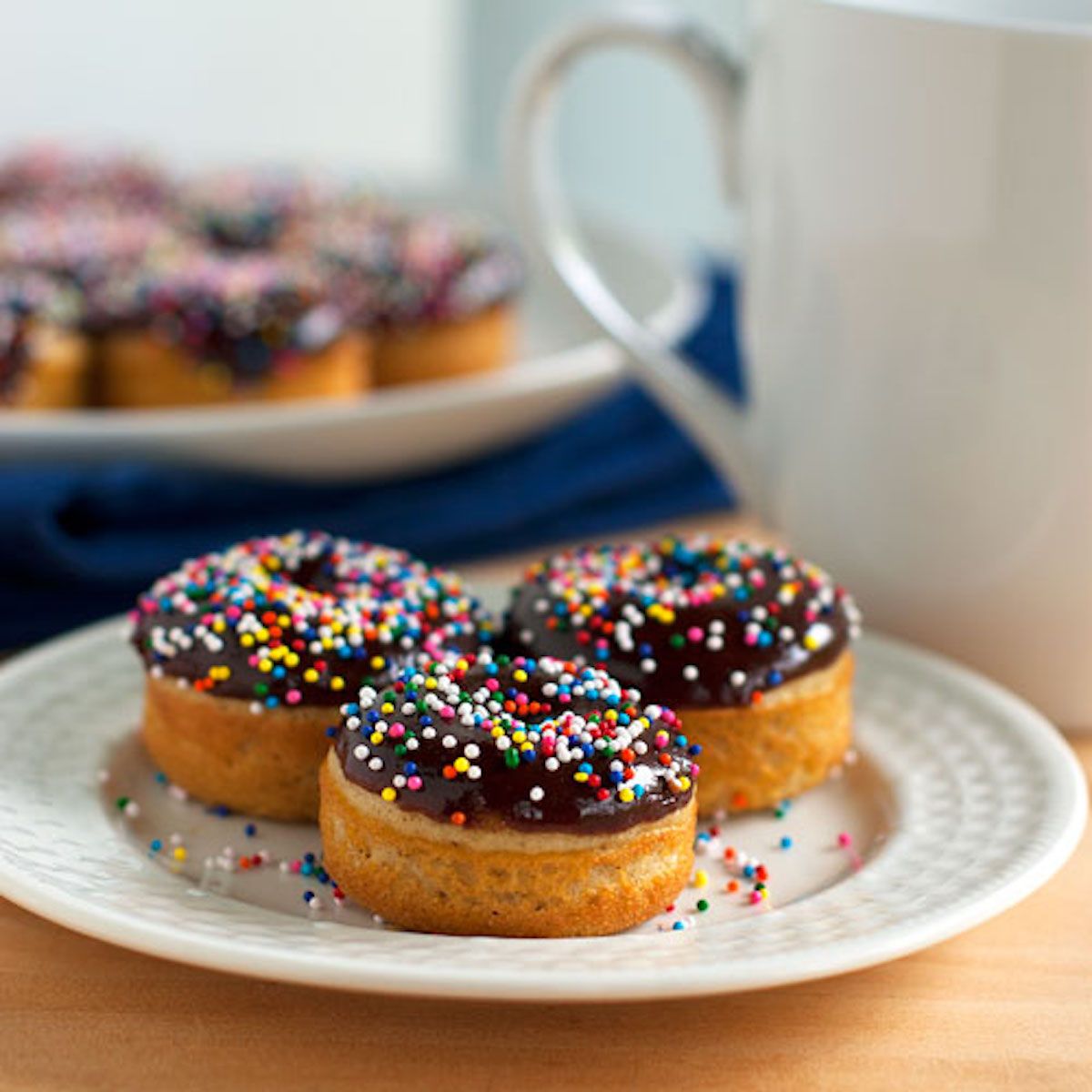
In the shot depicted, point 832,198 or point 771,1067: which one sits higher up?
point 832,198

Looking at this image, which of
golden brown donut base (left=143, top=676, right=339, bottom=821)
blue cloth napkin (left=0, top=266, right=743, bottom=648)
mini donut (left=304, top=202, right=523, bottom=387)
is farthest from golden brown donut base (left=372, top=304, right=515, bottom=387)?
golden brown donut base (left=143, top=676, right=339, bottom=821)

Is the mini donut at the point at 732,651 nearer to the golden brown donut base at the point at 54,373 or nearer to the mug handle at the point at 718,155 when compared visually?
the mug handle at the point at 718,155

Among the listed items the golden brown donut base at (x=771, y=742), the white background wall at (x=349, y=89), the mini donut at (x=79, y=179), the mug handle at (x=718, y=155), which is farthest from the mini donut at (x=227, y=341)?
the white background wall at (x=349, y=89)

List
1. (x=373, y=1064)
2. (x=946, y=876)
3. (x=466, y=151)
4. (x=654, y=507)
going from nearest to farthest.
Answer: (x=373, y=1064) < (x=946, y=876) < (x=654, y=507) < (x=466, y=151)

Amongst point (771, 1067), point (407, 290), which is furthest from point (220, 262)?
point (771, 1067)

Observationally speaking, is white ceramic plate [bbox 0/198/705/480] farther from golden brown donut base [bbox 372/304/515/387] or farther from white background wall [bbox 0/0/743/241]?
white background wall [bbox 0/0/743/241]

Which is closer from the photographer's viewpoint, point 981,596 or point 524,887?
point 524,887

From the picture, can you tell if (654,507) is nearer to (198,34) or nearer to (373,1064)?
(373,1064)
